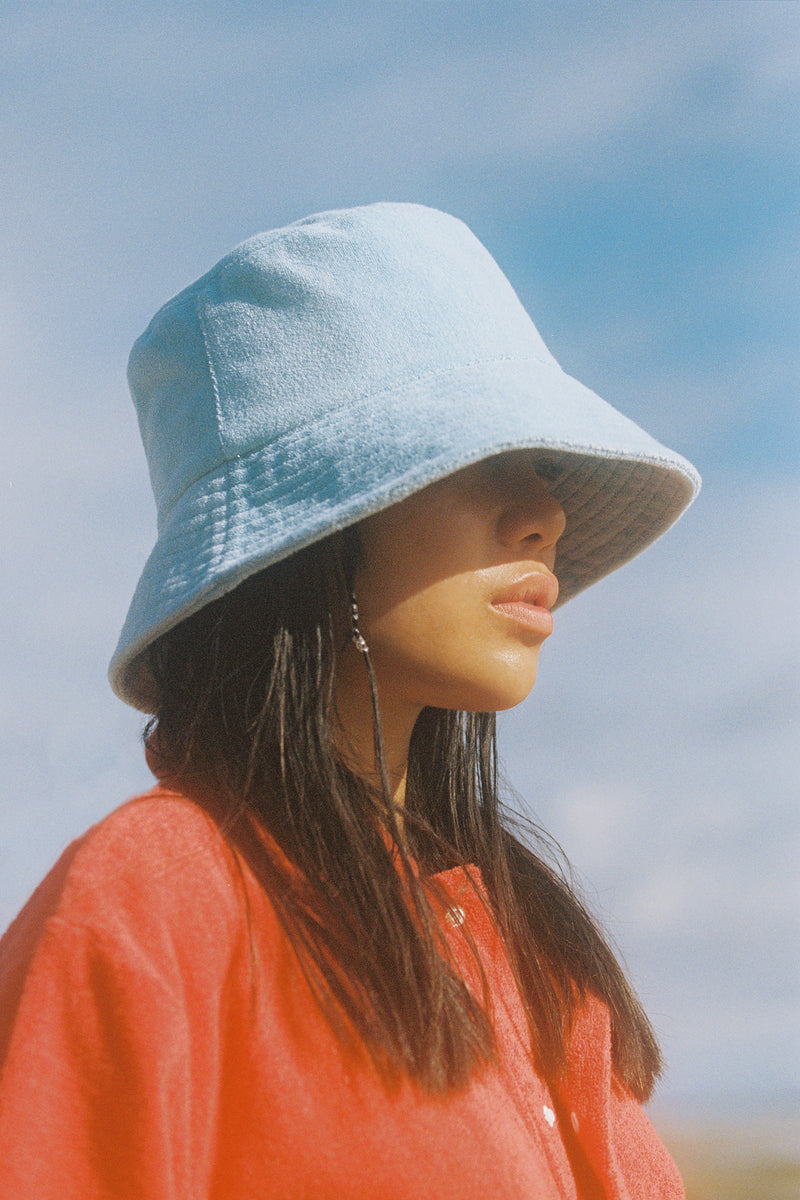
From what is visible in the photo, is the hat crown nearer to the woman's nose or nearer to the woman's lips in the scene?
the woman's nose

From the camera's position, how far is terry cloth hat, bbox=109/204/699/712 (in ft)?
4.80

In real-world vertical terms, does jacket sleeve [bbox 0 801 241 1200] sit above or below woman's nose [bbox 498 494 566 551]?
below

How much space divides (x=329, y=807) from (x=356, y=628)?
0.25m

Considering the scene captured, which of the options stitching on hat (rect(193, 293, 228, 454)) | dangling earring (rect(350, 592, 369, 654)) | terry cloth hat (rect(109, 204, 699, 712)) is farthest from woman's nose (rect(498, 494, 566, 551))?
stitching on hat (rect(193, 293, 228, 454))

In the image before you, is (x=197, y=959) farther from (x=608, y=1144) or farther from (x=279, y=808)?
(x=608, y=1144)

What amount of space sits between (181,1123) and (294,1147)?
0.43 ft

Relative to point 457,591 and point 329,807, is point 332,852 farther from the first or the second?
point 457,591

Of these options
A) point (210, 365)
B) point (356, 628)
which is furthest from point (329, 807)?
point (210, 365)

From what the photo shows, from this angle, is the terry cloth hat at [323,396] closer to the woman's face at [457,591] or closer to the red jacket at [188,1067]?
the woman's face at [457,591]

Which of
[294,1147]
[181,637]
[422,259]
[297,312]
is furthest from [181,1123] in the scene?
[422,259]

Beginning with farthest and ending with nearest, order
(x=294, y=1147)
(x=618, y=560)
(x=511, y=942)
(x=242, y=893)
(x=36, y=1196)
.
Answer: (x=618, y=560) → (x=511, y=942) → (x=242, y=893) → (x=294, y=1147) → (x=36, y=1196)

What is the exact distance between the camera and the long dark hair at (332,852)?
1330mm

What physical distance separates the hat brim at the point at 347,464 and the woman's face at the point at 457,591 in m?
0.13

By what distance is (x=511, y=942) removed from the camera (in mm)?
1807
